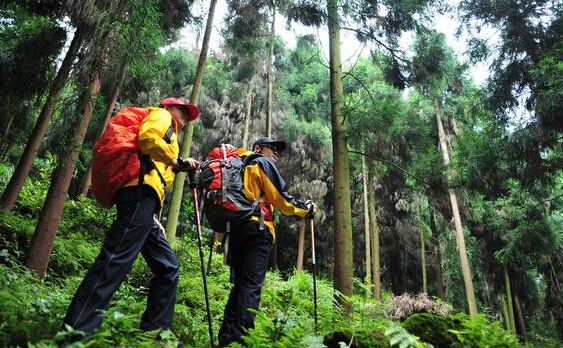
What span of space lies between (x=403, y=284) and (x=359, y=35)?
16464mm

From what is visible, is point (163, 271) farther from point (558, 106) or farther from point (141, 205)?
point (558, 106)

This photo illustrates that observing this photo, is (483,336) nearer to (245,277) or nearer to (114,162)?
(245,277)

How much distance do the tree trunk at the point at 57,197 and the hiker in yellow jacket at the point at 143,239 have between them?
10.8ft

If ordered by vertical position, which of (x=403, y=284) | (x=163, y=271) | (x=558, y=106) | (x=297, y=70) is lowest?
(x=163, y=271)

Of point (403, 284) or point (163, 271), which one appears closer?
point (163, 271)

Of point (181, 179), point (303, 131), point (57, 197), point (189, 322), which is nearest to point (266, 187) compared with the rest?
point (189, 322)

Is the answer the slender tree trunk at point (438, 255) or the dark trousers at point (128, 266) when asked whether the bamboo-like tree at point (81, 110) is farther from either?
the slender tree trunk at point (438, 255)

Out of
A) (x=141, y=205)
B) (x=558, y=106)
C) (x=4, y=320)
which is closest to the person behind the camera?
(x=4, y=320)

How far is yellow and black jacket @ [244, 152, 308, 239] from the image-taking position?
12.1ft

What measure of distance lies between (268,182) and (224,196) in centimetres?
45

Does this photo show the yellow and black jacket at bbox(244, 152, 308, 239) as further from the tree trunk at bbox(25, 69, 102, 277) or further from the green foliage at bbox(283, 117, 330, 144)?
the green foliage at bbox(283, 117, 330, 144)

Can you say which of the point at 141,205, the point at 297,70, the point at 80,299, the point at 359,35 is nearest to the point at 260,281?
the point at 141,205

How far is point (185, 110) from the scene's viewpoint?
11.5 feet

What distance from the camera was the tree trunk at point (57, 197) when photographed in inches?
216
